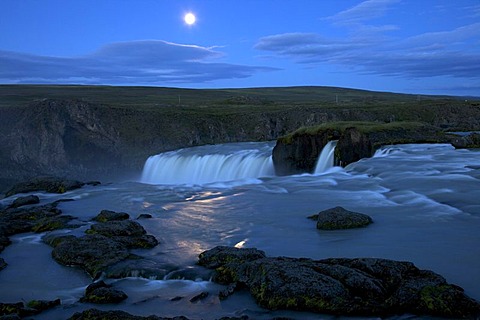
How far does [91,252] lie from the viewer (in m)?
12.6

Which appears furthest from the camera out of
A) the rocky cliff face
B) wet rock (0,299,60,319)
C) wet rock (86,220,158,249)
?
the rocky cliff face

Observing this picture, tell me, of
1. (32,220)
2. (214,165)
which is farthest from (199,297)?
(214,165)

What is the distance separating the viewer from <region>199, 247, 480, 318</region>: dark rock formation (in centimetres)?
822

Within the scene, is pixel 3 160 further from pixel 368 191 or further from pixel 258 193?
pixel 368 191

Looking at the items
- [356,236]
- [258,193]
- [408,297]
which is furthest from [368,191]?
[408,297]

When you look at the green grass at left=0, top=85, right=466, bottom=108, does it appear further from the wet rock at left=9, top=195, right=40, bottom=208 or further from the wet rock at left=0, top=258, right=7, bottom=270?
the wet rock at left=0, top=258, right=7, bottom=270

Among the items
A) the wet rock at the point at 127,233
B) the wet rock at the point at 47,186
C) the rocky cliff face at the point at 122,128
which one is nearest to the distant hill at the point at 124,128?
the rocky cliff face at the point at 122,128

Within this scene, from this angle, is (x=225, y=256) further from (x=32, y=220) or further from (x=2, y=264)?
(x=32, y=220)

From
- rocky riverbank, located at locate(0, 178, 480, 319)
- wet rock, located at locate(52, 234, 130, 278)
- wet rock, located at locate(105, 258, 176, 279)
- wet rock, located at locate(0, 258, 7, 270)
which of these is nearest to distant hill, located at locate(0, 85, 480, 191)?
wet rock, located at locate(0, 258, 7, 270)

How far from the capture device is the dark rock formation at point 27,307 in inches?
354

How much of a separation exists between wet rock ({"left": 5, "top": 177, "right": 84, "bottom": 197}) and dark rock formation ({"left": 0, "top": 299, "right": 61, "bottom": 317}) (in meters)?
20.4

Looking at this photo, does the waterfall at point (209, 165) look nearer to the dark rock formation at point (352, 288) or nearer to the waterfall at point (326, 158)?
the waterfall at point (326, 158)

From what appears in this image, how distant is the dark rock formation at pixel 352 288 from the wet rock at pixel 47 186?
70.8 ft

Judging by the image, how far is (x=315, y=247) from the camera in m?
12.7
